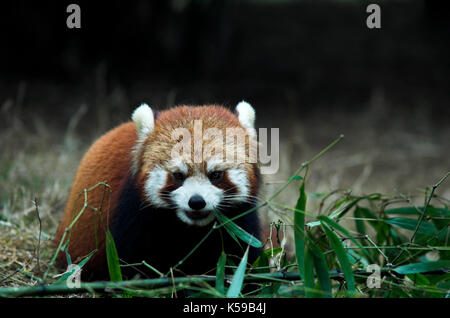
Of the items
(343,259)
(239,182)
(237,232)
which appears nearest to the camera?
(343,259)

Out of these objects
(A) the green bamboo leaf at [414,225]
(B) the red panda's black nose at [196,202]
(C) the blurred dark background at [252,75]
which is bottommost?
(A) the green bamboo leaf at [414,225]

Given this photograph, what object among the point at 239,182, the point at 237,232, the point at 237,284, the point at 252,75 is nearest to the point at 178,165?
the point at 239,182

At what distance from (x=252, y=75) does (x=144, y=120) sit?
20.0ft

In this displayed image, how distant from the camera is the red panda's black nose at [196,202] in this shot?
2443 millimetres

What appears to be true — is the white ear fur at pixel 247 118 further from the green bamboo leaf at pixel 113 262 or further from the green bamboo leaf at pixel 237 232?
the green bamboo leaf at pixel 113 262

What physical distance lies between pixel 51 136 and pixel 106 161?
3.50m

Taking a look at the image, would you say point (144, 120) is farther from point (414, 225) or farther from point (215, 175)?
point (414, 225)

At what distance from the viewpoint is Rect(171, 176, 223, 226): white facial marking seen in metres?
2.49

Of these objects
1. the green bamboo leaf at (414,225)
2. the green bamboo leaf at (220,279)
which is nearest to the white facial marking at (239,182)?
the green bamboo leaf at (220,279)

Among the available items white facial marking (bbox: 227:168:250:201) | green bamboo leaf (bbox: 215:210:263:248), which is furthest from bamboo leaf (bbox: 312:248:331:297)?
white facial marking (bbox: 227:168:250:201)

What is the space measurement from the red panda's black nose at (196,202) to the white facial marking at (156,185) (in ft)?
0.68

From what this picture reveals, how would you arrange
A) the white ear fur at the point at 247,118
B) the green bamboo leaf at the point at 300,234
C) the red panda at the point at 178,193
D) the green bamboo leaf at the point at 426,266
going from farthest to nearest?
the white ear fur at the point at 247,118
the red panda at the point at 178,193
the green bamboo leaf at the point at 426,266
the green bamboo leaf at the point at 300,234

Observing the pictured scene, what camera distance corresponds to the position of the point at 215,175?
258 centimetres
